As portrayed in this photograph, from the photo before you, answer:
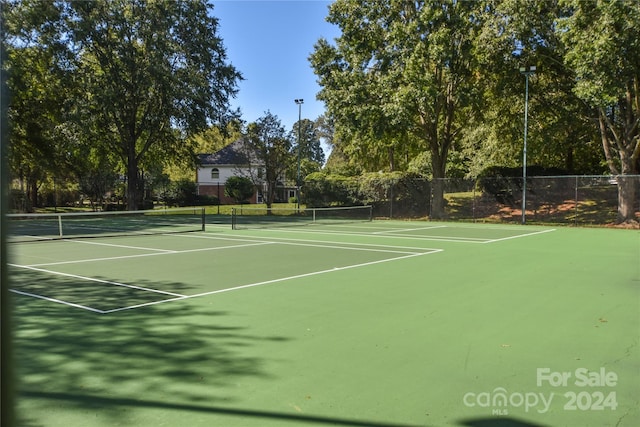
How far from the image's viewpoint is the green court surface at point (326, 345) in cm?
321

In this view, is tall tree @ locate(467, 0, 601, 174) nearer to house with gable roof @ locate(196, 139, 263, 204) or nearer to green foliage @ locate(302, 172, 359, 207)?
green foliage @ locate(302, 172, 359, 207)

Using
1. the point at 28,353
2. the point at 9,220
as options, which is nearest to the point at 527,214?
the point at 28,353

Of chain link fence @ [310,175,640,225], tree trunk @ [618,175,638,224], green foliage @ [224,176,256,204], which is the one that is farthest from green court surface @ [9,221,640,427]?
green foliage @ [224,176,256,204]

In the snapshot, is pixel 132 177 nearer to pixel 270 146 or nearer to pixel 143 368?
pixel 270 146

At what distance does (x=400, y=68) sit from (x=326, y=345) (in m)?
22.0

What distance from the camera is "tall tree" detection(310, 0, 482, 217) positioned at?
77.0ft

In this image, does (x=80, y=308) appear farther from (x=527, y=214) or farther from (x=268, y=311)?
(x=527, y=214)

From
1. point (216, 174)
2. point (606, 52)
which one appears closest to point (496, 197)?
point (606, 52)

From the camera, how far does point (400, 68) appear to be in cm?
2438

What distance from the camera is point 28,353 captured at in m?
4.26

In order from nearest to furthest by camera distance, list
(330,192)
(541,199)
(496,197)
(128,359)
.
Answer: (128,359), (541,199), (496,197), (330,192)

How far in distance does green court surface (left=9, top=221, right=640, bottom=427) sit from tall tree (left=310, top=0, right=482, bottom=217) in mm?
16009

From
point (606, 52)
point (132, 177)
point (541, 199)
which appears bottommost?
point (541, 199)

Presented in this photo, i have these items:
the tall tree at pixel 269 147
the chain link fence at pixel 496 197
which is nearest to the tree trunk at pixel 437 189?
the chain link fence at pixel 496 197
